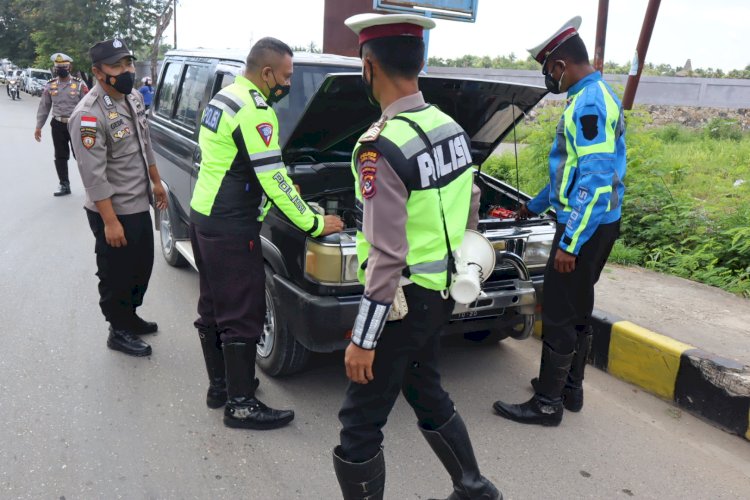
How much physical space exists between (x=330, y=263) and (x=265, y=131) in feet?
2.33

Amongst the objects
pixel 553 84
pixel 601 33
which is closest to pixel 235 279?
pixel 553 84

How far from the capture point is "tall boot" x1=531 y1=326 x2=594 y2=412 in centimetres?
352

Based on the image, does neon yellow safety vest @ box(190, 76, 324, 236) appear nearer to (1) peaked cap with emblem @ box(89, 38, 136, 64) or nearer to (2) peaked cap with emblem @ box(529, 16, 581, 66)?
(1) peaked cap with emblem @ box(89, 38, 136, 64)

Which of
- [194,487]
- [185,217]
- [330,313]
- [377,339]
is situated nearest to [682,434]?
[330,313]

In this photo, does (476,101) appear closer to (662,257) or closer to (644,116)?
(662,257)

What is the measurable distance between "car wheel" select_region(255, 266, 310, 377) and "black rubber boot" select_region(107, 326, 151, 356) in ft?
2.77

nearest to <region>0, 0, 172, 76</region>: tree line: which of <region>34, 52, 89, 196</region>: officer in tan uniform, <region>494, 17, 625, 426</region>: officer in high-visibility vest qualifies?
<region>34, 52, 89, 196</region>: officer in tan uniform

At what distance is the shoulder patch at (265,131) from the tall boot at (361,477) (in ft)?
4.61

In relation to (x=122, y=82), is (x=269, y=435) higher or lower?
lower

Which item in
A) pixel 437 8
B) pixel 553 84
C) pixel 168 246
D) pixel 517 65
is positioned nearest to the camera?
pixel 553 84

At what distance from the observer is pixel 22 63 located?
51.4m

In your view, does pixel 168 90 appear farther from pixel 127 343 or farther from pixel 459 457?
pixel 459 457

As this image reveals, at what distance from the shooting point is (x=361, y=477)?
7.43ft

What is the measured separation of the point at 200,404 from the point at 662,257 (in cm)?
470
